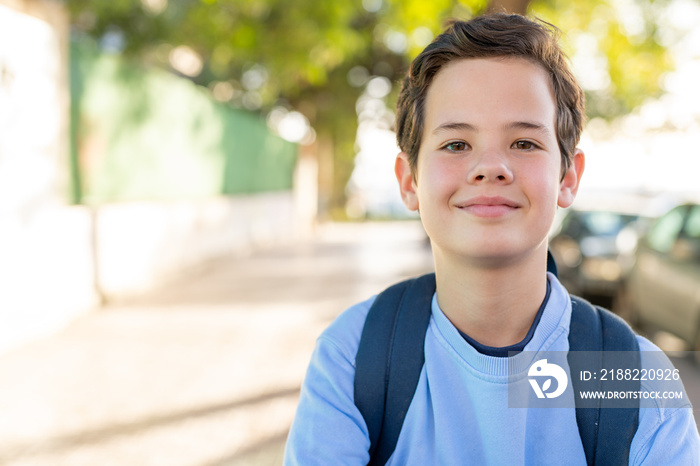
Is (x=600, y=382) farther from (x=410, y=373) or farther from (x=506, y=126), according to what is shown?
(x=506, y=126)

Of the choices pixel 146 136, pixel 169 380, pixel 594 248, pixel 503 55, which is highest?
pixel 146 136

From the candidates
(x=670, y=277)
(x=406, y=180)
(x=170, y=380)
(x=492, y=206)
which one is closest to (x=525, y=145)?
(x=492, y=206)

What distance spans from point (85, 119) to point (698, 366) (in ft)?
23.3

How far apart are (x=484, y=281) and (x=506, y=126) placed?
1.33ft

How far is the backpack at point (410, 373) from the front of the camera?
164 cm

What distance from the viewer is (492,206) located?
5.85 feet

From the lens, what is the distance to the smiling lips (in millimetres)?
1777

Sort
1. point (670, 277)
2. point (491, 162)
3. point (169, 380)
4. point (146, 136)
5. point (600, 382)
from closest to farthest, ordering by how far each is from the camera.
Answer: point (600, 382) < point (491, 162) < point (169, 380) < point (670, 277) < point (146, 136)

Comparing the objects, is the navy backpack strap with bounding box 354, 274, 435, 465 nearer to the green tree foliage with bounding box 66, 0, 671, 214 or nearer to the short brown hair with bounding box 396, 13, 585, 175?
the short brown hair with bounding box 396, 13, 585, 175

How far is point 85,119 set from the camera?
8461mm

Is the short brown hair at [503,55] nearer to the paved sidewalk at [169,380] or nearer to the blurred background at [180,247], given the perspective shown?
the blurred background at [180,247]

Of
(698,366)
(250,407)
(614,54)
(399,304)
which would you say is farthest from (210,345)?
(614,54)

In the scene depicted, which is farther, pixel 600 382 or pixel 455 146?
pixel 455 146

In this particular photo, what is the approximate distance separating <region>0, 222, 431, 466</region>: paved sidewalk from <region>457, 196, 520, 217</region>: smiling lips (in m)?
2.92
